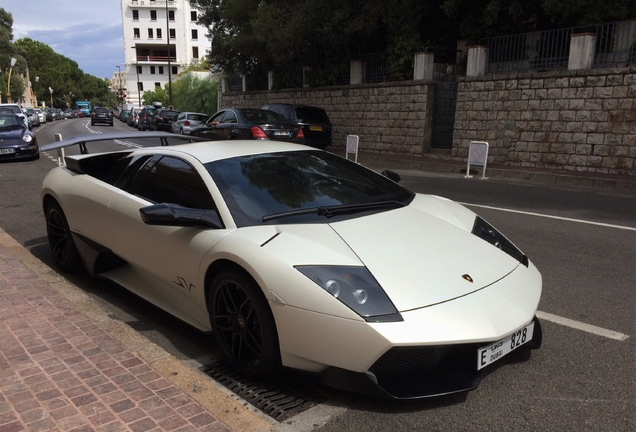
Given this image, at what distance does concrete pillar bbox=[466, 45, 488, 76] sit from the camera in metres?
15.8

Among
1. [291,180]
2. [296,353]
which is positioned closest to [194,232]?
[291,180]

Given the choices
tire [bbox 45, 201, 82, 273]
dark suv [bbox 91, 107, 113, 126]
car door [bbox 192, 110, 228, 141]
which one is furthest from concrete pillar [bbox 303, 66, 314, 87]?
dark suv [bbox 91, 107, 113, 126]

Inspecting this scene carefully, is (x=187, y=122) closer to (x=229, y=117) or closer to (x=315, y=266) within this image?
(x=229, y=117)

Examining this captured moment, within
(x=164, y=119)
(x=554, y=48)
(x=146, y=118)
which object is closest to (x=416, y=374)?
(x=554, y=48)

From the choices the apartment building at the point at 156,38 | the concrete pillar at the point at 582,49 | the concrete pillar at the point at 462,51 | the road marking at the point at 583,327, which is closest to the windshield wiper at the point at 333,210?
the road marking at the point at 583,327

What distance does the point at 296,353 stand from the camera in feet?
8.95

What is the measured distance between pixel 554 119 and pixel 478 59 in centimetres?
321

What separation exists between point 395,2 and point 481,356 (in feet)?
57.5

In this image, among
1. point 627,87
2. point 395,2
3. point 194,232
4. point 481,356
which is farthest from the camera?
point 395,2

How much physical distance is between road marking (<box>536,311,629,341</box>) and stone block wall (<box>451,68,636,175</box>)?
10.6 meters

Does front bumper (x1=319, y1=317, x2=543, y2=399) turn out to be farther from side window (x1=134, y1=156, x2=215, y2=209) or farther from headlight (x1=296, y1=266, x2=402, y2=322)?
side window (x1=134, y1=156, x2=215, y2=209)

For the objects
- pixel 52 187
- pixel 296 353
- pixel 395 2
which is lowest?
pixel 296 353

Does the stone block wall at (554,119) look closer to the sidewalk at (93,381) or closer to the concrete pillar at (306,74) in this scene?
the concrete pillar at (306,74)

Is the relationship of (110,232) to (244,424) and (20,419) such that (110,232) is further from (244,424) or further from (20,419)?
(244,424)
